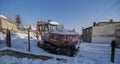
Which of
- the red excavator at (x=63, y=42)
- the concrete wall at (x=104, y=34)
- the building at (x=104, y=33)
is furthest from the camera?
the concrete wall at (x=104, y=34)

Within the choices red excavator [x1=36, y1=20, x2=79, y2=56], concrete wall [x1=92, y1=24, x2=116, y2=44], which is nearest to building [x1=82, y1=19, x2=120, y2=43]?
concrete wall [x1=92, y1=24, x2=116, y2=44]

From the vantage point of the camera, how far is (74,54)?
37.2 feet

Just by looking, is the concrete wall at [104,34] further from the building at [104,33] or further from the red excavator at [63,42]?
the red excavator at [63,42]

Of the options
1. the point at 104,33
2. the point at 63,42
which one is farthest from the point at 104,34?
the point at 63,42

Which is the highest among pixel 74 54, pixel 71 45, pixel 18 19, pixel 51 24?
pixel 18 19

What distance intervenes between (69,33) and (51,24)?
4.10m

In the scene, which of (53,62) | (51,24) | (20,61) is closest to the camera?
(53,62)

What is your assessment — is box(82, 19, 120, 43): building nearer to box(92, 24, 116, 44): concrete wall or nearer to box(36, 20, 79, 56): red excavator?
box(92, 24, 116, 44): concrete wall

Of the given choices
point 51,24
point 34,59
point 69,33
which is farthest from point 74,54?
point 34,59

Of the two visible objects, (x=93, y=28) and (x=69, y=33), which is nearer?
(x=69, y=33)

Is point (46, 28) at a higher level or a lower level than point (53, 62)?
higher

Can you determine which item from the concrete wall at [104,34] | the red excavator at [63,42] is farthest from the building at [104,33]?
the red excavator at [63,42]

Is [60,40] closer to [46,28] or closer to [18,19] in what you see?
[46,28]

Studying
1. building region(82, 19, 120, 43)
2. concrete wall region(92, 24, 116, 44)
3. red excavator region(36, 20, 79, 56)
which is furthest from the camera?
concrete wall region(92, 24, 116, 44)
